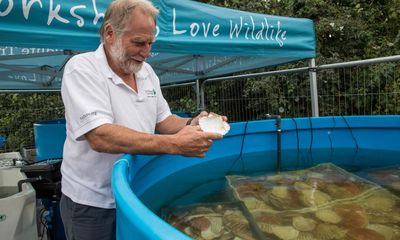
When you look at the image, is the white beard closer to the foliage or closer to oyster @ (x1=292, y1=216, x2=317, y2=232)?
oyster @ (x1=292, y1=216, x2=317, y2=232)

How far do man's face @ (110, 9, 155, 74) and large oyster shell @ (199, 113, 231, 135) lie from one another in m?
0.29

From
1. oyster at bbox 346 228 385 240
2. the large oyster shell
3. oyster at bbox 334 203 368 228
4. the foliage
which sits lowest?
the foliage

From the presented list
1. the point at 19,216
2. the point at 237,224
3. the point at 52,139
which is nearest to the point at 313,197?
the point at 237,224

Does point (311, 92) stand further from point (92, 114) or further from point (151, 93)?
point (92, 114)

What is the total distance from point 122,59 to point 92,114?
23cm

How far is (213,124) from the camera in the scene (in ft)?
4.08

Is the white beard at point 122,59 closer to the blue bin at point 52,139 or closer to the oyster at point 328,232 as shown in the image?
the oyster at point 328,232

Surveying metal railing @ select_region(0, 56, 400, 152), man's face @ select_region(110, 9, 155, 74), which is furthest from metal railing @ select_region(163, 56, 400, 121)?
man's face @ select_region(110, 9, 155, 74)

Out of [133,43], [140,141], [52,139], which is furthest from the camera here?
[52,139]

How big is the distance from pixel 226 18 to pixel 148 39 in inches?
47.8

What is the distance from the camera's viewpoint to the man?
1026 mm

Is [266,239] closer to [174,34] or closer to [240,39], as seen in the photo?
[174,34]

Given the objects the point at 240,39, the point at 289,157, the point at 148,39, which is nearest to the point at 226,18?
the point at 240,39

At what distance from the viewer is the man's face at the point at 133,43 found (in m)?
1.11
